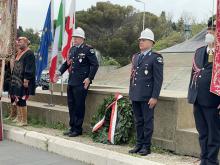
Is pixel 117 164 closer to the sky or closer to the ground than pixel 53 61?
closer to the ground

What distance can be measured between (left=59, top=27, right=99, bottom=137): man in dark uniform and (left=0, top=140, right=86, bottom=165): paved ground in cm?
74

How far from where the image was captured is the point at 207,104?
469 cm

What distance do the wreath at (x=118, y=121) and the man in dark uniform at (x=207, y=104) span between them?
167 centimetres

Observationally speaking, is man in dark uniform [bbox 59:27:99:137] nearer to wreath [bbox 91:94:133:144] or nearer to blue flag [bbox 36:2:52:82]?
wreath [bbox 91:94:133:144]

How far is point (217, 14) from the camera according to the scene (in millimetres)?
4555

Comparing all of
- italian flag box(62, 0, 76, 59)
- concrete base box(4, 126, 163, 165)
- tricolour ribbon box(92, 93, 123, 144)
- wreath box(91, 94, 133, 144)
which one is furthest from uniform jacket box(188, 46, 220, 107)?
italian flag box(62, 0, 76, 59)

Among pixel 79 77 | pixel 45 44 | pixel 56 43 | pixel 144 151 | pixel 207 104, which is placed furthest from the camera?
pixel 45 44

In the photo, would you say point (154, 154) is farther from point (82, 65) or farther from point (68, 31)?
point (68, 31)

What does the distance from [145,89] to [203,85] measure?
3.81 ft

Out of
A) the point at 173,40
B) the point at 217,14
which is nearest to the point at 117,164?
the point at 217,14

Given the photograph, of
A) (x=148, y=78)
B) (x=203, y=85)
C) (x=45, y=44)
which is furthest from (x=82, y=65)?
(x=203, y=85)

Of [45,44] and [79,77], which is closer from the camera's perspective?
[79,77]

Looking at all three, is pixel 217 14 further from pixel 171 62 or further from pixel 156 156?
pixel 171 62

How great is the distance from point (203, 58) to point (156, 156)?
5.03 ft
